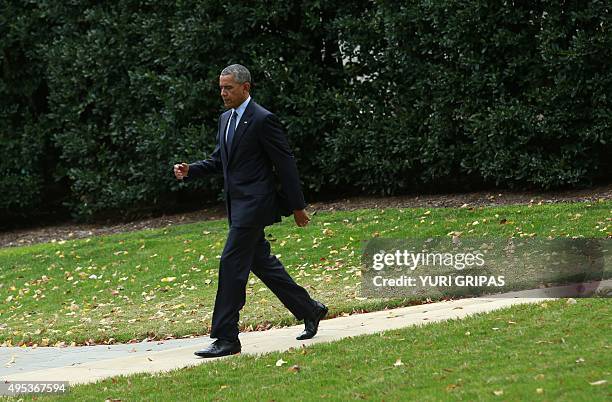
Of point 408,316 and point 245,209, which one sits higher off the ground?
point 245,209

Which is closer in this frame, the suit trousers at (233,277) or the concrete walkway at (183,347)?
the suit trousers at (233,277)

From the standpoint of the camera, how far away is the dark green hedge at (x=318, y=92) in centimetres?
1318

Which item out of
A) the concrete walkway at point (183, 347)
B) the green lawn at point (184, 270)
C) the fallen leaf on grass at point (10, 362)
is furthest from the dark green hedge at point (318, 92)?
the fallen leaf on grass at point (10, 362)

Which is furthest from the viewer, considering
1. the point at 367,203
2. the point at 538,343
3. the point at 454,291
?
the point at 367,203

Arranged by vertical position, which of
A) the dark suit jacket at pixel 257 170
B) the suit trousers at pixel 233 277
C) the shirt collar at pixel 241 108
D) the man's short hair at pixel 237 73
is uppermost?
the man's short hair at pixel 237 73

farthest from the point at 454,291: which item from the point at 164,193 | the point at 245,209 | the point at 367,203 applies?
the point at 164,193

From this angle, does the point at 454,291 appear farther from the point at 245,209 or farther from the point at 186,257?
the point at 186,257

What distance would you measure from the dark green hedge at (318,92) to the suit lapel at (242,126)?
6.30m

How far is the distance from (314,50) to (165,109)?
92.8 inches

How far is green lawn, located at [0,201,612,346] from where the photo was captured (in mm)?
10078

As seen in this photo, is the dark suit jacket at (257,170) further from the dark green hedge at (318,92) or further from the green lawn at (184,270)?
the dark green hedge at (318,92)

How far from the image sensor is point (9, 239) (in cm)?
1781

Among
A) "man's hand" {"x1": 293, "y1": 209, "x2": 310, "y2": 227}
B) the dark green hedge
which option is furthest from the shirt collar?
the dark green hedge

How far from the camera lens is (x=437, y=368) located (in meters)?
6.38
